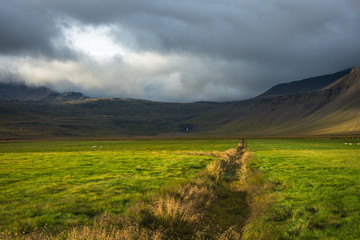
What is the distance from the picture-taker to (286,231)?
8766 mm

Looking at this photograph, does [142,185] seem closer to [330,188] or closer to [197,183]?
[197,183]

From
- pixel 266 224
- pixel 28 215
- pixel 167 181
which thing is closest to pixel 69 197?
pixel 28 215

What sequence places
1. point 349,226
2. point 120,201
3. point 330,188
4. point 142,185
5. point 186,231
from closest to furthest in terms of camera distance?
point 349,226 → point 186,231 → point 120,201 → point 330,188 → point 142,185

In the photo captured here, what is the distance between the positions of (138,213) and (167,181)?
21.8 ft

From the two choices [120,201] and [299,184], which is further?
[299,184]

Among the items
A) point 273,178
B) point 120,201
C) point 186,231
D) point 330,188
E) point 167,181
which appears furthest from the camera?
point 273,178

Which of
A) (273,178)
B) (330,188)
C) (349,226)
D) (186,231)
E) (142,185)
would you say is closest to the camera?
(349,226)

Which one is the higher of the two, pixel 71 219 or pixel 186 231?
pixel 71 219

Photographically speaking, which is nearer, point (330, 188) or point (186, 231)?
point (186, 231)

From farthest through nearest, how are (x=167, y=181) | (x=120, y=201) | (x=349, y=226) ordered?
(x=167, y=181)
(x=120, y=201)
(x=349, y=226)

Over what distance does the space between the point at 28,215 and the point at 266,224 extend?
9.87 meters

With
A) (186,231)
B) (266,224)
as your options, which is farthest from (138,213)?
(266,224)

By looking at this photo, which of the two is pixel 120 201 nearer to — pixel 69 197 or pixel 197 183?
pixel 69 197

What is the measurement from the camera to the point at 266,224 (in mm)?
9305
